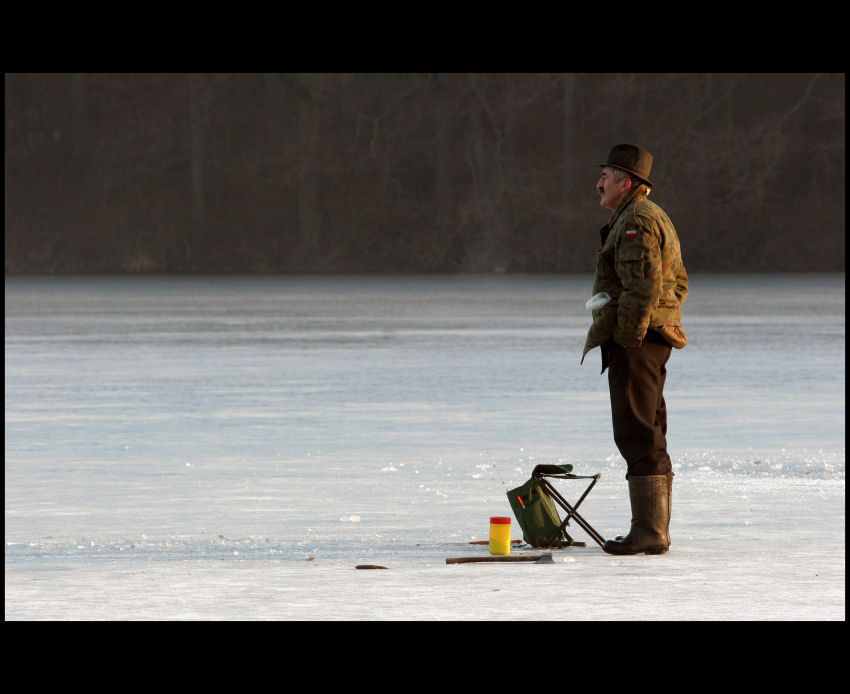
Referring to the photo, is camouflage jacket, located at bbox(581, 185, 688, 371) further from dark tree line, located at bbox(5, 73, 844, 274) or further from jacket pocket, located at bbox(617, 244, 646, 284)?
dark tree line, located at bbox(5, 73, 844, 274)

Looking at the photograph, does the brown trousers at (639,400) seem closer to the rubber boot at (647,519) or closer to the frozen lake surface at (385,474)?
the rubber boot at (647,519)

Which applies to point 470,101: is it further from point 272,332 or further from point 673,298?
point 673,298

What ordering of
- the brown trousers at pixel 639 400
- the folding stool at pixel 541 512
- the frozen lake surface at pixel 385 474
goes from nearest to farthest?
the frozen lake surface at pixel 385 474 → the brown trousers at pixel 639 400 → the folding stool at pixel 541 512

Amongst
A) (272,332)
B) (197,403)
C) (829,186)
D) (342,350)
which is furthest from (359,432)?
(829,186)


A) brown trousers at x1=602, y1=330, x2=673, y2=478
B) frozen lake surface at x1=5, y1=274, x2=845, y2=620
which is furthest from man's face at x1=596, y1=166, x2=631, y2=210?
frozen lake surface at x1=5, y1=274, x2=845, y2=620

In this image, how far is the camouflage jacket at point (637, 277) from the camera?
6492 millimetres

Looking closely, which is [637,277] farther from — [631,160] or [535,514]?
[535,514]

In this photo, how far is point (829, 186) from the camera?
63.2m

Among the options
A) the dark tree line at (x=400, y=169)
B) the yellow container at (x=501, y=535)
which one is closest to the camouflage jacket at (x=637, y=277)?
the yellow container at (x=501, y=535)

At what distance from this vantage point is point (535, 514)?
688 cm

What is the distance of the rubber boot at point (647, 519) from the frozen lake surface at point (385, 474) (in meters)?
0.10

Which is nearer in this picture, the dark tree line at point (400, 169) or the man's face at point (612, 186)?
the man's face at point (612, 186)

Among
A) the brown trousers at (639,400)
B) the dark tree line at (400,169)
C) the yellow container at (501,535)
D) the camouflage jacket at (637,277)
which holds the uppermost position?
the dark tree line at (400,169)

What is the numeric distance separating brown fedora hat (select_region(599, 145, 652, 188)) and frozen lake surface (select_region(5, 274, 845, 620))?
1.59m
